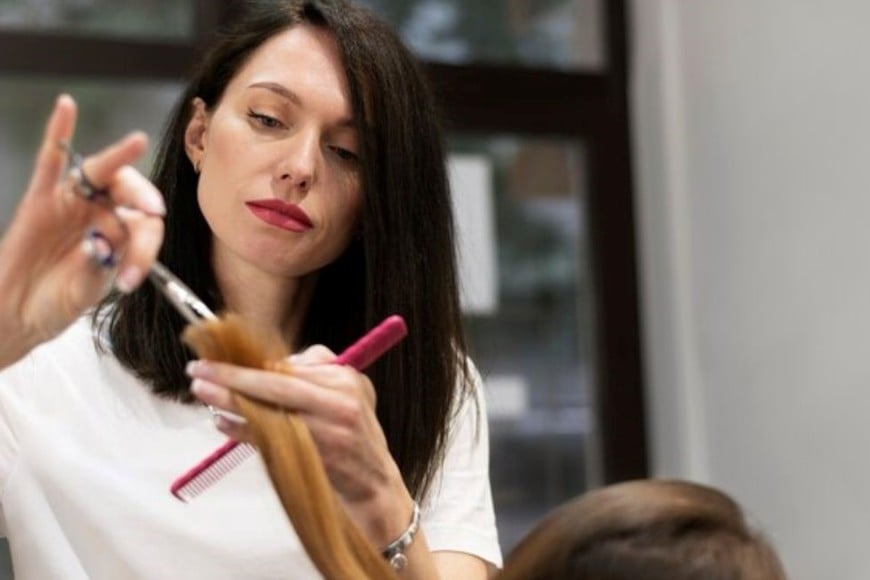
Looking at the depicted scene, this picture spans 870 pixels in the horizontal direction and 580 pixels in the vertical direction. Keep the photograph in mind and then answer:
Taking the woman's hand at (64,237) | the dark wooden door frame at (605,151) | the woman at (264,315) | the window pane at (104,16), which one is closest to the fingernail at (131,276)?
the woman's hand at (64,237)

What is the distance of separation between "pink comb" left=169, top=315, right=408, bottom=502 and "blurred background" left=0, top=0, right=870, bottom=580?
1.26 meters

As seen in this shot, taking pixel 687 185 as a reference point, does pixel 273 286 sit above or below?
above

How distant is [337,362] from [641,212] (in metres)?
1.79

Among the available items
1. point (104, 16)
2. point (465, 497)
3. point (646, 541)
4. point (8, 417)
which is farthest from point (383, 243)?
point (104, 16)

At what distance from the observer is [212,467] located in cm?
88

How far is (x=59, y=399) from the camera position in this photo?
1140 millimetres

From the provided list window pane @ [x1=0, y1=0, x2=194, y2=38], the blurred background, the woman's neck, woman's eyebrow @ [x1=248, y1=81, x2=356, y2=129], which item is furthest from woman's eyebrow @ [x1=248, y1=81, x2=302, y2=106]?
window pane @ [x1=0, y1=0, x2=194, y2=38]

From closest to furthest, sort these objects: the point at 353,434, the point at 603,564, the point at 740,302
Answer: the point at 603,564
the point at 353,434
the point at 740,302

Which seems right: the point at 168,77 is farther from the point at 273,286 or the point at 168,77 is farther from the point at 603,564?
the point at 603,564

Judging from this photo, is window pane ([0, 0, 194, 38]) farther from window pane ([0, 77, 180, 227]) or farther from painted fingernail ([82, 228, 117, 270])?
painted fingernail ([82, 228, 117, 270])

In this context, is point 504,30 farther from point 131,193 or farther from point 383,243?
point 131,193

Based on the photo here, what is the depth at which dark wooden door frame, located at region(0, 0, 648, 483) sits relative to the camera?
246 cm

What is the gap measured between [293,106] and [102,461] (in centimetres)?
37

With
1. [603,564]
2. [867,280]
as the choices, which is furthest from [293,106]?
[867,280]
